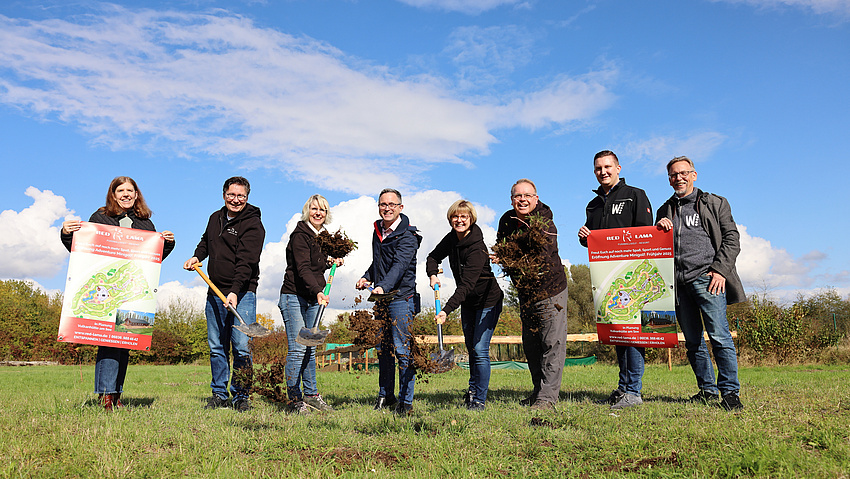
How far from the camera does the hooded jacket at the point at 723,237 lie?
562 cm

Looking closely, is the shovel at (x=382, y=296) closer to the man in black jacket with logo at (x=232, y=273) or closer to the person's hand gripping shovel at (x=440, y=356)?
the person's hand gripping shovel at (x=440, y=356)

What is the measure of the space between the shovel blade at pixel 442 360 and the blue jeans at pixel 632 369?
6.16 feet

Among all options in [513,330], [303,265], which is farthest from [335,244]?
[513,330]

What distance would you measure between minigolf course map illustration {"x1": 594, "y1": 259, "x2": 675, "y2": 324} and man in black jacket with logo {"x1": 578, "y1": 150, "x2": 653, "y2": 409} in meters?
0.38

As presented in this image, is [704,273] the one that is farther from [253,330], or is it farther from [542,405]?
[253,330]

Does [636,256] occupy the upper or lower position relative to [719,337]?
upper

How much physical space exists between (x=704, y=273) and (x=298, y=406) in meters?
4.54

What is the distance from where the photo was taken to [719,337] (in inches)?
223

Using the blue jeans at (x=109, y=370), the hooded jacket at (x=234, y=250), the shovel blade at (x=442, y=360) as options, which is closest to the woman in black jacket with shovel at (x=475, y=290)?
the shovel blade at (x=442, y=360)

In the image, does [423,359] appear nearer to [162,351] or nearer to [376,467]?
[376,467]

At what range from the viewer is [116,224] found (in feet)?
19.9

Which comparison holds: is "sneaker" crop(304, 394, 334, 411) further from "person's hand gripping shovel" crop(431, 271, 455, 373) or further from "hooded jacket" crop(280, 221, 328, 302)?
"person's hand gripping shovel" crop(431, 271, 455, 373)

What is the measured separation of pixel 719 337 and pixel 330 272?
169 inches

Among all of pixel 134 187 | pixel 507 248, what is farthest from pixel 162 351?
pixel 507 248
